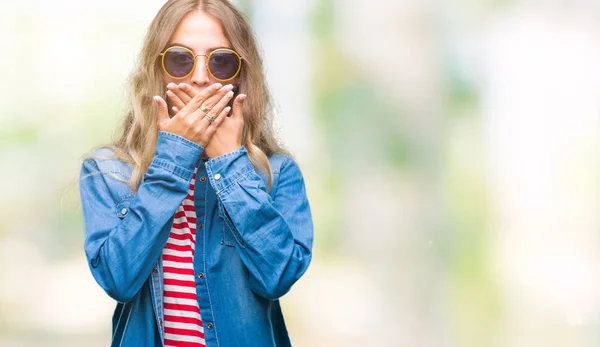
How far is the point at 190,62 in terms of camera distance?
220cm

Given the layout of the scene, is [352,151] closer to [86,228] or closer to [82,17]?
[82,17]

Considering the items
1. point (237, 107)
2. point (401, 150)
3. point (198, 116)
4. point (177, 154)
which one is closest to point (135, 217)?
point (177, 154)

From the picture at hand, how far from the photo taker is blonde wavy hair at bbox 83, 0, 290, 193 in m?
2.25

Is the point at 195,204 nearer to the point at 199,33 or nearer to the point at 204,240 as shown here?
the point at 204,240

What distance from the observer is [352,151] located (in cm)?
386

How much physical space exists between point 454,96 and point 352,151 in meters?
0.52

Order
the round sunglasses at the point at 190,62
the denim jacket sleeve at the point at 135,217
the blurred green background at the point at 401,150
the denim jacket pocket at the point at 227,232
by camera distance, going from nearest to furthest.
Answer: the denim jacket sleeve at the point at 135,217
the denim jacket pocket at the point at 227,232
the round sunglasses at the point at 190,62
the blurred green background at the point at 401,150

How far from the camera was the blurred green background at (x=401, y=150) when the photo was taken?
12.4ft

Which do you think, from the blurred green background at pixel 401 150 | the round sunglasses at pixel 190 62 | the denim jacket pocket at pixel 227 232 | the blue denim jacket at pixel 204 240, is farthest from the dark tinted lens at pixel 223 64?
the blurred green background at pixel 401 150

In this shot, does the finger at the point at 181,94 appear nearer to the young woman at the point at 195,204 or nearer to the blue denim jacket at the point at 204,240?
the young woman at the point at 195,204

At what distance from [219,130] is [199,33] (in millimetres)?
266

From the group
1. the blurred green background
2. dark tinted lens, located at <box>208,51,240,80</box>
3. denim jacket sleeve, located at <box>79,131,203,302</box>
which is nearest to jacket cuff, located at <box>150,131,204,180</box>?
denim jacket sleeve, located at <box>79,131,203,302</box>

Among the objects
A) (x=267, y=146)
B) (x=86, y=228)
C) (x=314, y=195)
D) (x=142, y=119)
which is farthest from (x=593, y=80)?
(x=86, y=228)

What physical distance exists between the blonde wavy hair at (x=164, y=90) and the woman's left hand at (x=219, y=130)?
89mm
